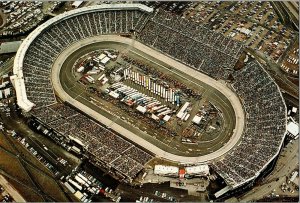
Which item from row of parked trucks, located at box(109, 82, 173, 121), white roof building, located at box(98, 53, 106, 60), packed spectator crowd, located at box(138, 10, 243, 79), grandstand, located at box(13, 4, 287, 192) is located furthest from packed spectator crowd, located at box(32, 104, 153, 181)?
packed spectator crowd, located at box(138, 10, 243, 79)

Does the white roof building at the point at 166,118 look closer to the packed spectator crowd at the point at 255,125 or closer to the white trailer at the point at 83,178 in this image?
the packed spectator crowd at the point at 255,125

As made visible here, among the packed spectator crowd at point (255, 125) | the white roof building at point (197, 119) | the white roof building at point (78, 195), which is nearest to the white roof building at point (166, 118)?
the white roof building at point (197, 119)

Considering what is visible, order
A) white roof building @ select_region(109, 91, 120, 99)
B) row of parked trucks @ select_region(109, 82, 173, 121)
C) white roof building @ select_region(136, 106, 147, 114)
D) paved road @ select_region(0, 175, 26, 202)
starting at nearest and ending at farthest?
paved road @ select_region(0, 175, 26, 202)
white roof building @ select_region(136, 106, 147, 114)
row of parked trucks @ select_region(109, 82, 173, 121)
white roof building @ select_region(109, 91, 120, 99)

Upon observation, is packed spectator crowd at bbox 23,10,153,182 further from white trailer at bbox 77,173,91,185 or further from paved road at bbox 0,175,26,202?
paved road at bbox 0,175,26,202

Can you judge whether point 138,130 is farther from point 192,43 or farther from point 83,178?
point 192,43

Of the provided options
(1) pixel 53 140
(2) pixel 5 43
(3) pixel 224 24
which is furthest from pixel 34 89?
(3) pixel 224 24

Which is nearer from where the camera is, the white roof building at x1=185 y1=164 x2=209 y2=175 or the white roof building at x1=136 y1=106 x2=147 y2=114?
the white roof building at x1=185 y1=164 x2=209 y2=175

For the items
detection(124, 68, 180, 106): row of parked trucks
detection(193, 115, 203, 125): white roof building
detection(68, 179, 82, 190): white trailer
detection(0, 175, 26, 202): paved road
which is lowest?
detection(0, 175, 26, 202): paved road

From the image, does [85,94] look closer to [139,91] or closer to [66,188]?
[139,91]
